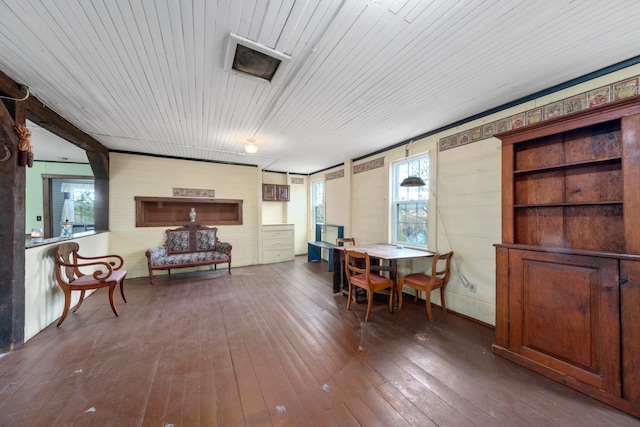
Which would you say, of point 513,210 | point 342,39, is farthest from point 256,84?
point 513,210

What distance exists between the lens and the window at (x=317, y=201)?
6637 mm

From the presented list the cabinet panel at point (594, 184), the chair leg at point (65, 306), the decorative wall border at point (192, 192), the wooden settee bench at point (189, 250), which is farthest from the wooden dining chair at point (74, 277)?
the cabinet panel at point (594, 184)

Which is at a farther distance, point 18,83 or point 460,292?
point 460,292

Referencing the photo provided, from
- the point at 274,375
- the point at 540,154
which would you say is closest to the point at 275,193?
the point at 274,375

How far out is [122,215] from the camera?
4.62 m

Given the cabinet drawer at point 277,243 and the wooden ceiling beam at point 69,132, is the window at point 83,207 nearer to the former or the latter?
the wooden ceiling beam at point 69,132

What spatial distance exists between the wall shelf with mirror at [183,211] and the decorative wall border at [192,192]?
3.5 inches

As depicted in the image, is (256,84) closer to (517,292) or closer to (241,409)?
(241,409)

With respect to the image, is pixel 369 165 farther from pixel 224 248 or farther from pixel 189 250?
pixel 189 250

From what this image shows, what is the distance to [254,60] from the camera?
189cm

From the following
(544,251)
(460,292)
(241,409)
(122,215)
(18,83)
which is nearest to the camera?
(241,409)

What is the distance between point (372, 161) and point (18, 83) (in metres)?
4.64

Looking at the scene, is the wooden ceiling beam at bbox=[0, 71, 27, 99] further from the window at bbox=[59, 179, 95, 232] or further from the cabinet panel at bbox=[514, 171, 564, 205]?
the cabinet panel at bbox=[514, 171, 564, 205]

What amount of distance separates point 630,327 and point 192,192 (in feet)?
20.7
